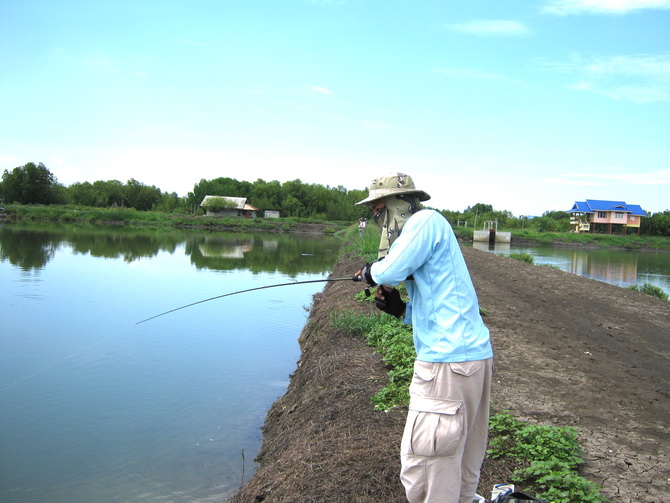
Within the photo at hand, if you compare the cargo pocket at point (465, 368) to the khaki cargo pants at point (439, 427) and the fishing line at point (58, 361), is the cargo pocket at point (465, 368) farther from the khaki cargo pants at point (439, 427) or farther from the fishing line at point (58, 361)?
the fishing line at point (58, 361)

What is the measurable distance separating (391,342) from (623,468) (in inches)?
115

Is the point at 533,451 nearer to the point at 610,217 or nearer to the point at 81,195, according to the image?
the point at 610,217

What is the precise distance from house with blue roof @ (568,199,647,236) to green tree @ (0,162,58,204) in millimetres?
79044

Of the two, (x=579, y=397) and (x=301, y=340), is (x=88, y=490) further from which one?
(x=301, y=340)

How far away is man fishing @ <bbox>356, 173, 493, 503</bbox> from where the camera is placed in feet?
8.04

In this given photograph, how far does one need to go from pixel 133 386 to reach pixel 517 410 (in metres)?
5.29

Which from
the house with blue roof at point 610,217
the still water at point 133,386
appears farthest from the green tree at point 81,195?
the still water at point 133,386

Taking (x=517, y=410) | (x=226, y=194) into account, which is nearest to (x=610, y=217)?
(x=226, y=194)

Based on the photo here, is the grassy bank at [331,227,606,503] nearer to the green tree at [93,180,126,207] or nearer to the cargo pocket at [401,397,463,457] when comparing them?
the cargo pocket at [401,397,463,457]

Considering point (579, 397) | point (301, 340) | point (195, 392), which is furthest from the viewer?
point (301, 340)

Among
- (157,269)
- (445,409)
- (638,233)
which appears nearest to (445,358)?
(445,409)

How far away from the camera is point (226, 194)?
335 ft

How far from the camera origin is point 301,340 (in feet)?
34.9

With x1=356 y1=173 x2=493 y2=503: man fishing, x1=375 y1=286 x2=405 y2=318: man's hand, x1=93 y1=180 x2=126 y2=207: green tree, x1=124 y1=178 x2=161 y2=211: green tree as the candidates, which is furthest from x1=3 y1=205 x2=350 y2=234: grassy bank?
x1=356 y1=173 x2=493 y2=503: man fishing
